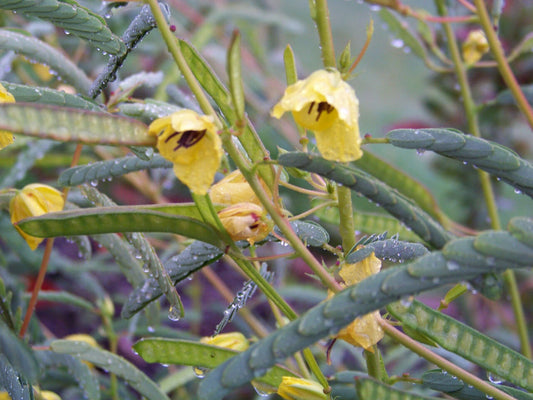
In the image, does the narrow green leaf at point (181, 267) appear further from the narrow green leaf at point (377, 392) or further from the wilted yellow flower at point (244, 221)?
the narrow green leaf at point (377, 392)

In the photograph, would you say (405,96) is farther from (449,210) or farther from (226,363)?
(226,363)

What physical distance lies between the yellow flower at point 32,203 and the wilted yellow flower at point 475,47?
2.80ft

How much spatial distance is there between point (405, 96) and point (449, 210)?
214 centimetres

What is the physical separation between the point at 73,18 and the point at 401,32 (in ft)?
2.39

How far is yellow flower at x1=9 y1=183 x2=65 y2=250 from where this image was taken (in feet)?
2.21

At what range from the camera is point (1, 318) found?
62cm

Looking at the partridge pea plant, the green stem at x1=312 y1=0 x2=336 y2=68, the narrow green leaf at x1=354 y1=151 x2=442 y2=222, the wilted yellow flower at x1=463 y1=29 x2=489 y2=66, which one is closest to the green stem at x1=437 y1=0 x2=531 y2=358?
the wilted yellow flower at x1=463 y1=29 x2=489 y2=66

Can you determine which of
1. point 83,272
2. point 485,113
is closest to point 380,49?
point 485,113

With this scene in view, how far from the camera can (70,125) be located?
0.40 metres

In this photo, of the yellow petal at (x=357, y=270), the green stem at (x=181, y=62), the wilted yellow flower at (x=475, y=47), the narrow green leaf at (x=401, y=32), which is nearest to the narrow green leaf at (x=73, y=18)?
the green stem at (x=181, y=62)

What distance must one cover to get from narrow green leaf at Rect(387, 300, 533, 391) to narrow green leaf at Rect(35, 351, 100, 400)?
502 millimetres

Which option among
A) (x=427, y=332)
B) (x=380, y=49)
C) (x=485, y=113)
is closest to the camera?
(x=427, y=332)

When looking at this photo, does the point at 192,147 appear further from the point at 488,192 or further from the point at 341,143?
the point at 488,192

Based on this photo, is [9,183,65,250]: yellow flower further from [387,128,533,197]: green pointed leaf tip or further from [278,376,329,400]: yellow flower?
[387,128,533,197]: green pointed leaf tip
